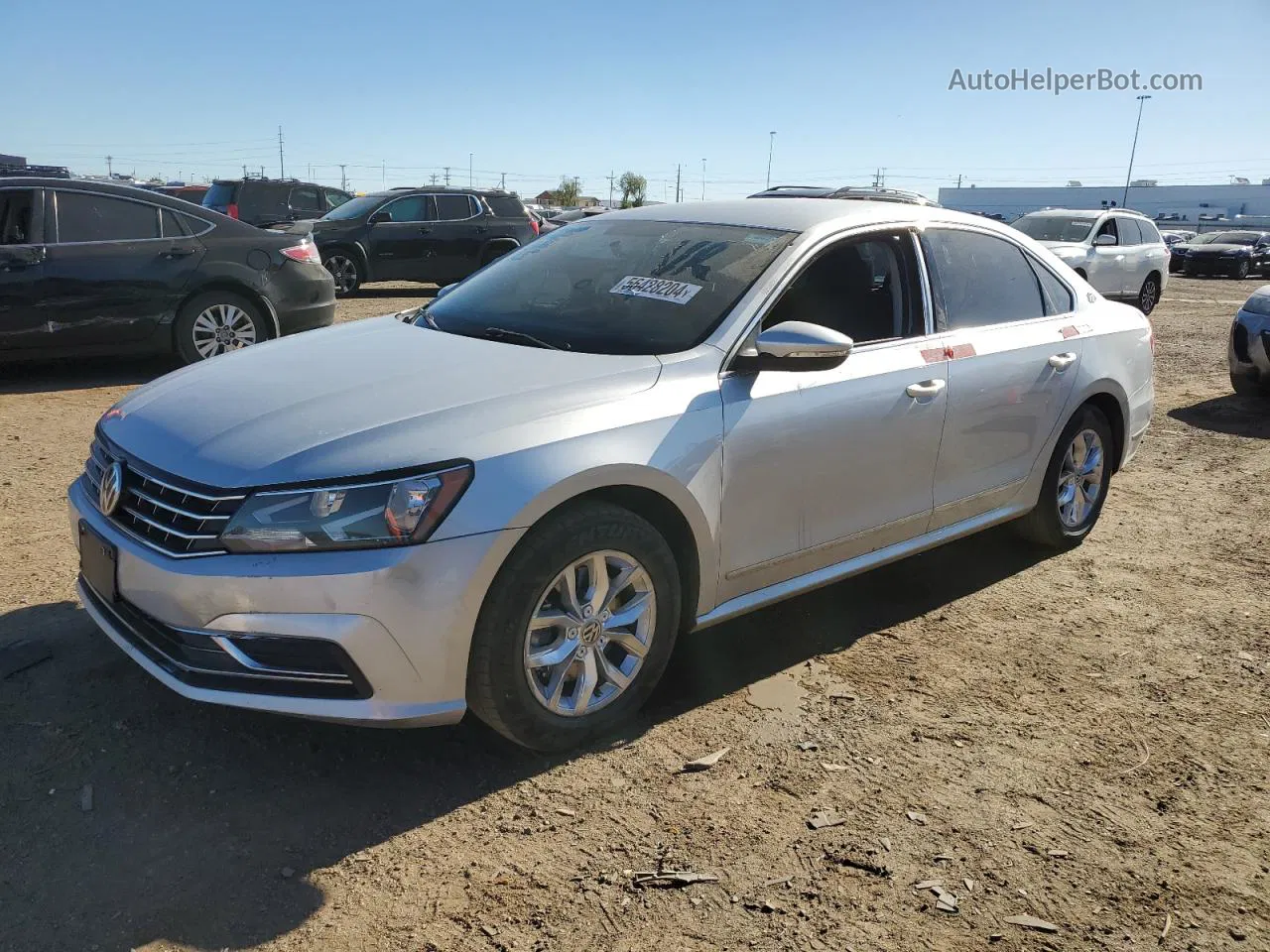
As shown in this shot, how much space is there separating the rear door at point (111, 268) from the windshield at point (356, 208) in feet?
24.9

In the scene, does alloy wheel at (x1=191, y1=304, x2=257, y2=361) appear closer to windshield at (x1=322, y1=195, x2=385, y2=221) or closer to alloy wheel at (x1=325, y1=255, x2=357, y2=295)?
alloy wheel at (x1=325, y1=255, x2=357, y2=295)

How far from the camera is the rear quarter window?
1692 cm

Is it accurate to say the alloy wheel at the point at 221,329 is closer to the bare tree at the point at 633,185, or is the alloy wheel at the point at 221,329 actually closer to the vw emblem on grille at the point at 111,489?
the vw emblem on grille at the point at 111,489

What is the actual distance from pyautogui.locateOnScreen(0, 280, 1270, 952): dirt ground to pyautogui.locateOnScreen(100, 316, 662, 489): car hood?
0.90 meters

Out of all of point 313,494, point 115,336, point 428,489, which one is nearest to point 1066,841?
point 428,489

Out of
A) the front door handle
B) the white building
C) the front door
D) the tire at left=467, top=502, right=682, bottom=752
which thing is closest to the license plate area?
the tire at left=467, top=502, right=682, bottom=752

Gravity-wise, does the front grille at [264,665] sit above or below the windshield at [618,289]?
below

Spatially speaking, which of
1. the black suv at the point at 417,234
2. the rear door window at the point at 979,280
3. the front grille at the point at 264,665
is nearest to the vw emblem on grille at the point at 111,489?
the front grille at the point at 264,665

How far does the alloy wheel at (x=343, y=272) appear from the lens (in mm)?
15383

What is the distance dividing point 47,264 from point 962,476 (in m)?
6.69

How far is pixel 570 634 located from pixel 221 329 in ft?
20.7

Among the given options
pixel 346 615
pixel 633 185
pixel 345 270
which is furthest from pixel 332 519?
pixel 633 185

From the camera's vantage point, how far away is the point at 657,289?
378cm

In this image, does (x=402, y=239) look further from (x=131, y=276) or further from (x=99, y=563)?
(x=99, y=563)
